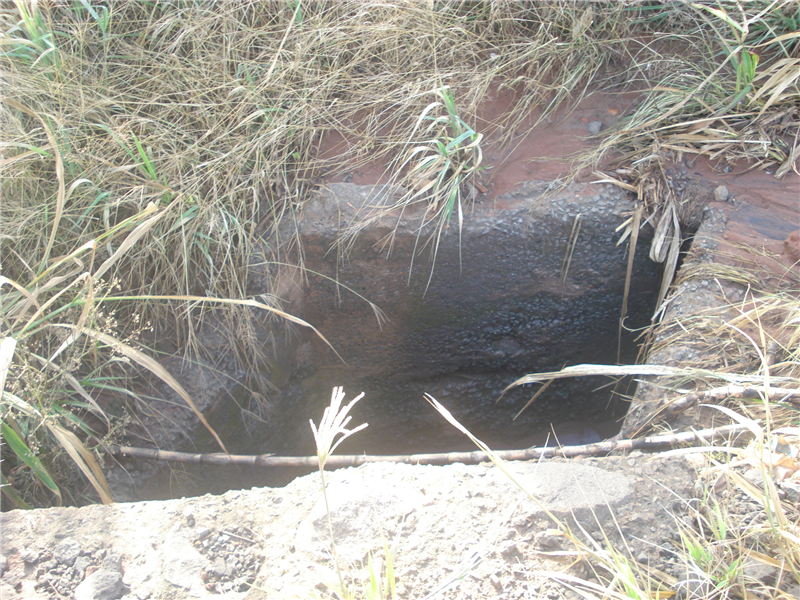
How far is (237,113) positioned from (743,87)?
5.52 ft

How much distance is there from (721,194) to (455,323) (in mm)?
1050

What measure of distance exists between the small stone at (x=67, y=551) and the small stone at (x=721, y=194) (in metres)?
1.97

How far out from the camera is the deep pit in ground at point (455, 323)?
1801 mm

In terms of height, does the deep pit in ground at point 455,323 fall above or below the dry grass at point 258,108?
below

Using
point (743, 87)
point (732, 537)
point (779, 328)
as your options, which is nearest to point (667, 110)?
point (743, 87)

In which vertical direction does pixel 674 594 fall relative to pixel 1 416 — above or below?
below

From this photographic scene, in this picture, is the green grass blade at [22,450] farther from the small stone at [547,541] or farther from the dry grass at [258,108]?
the small stone at [547,541]

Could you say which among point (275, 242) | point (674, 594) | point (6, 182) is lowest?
point (674, 594)

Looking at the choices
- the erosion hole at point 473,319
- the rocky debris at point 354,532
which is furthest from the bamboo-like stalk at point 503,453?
the erosion hole at point 473,319

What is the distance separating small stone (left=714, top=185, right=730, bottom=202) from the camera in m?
1.64

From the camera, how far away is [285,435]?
2.07 m

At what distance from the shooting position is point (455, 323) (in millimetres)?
2133

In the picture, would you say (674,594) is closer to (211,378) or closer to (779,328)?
(779,328)

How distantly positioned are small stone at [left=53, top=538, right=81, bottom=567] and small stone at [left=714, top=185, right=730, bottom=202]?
1.97 m
